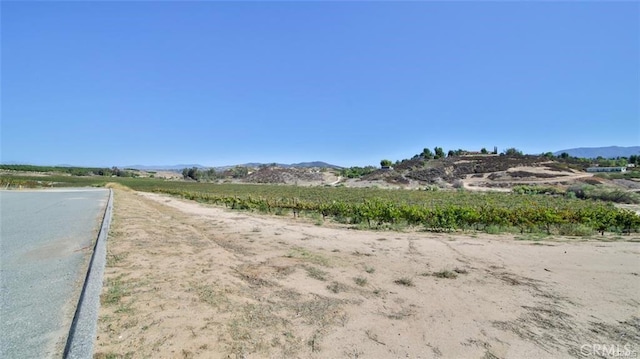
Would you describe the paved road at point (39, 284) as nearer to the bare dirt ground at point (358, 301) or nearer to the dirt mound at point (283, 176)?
the bare dirt ground at point (358, 301)

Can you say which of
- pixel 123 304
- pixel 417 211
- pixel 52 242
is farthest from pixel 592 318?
pixel 52 242

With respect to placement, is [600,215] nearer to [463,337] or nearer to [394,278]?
[394,278]

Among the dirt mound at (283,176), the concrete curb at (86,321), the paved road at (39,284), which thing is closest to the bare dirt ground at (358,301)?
the concrete curb at (86,321)

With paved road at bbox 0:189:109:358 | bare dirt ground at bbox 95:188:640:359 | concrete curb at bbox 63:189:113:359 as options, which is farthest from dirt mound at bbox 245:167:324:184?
concrete curb at bbox 63:189:113:359

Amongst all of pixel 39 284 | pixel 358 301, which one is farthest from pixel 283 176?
pixel 358 301

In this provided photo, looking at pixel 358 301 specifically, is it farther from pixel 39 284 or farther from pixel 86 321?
pixel 39 284

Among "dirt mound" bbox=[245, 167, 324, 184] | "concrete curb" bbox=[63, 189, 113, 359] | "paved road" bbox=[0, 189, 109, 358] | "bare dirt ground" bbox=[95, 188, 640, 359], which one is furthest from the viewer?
"dirt mound" bbox=[245, 167, 324, 184]

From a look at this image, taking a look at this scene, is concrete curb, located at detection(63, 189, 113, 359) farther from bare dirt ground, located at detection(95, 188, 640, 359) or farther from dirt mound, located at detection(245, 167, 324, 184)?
dirt mound, located at detection(245, 167, 324, 184)

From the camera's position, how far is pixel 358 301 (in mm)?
4980

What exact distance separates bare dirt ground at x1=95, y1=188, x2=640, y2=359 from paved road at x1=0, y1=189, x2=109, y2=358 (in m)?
0.43

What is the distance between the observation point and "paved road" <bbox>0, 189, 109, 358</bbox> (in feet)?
10.2

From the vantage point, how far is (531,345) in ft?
12.5

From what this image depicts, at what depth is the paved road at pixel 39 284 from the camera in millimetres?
3107

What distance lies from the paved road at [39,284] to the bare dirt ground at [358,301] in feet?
1.42
